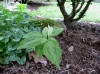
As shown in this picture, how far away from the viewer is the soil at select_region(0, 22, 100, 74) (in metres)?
0.88

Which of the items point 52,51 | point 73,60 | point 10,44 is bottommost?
point 73,60

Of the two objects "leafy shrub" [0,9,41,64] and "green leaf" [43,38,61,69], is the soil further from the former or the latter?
"green leaf" [43,38,61,69]

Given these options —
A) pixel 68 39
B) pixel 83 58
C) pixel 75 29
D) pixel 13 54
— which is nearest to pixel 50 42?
pixel 13 54

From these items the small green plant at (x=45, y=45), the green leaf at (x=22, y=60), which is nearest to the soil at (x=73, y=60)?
the green leaf at (x=22, y=60)

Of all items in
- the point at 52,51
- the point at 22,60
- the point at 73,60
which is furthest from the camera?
the point at 73,60

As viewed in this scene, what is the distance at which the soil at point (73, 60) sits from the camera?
0.88 meters

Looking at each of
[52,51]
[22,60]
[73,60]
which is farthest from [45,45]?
[73,60]

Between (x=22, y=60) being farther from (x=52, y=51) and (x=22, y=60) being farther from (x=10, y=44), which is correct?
(x=52, y=51)

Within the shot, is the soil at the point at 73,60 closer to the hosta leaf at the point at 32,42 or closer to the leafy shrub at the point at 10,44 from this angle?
the leafy shrub at the point at 10,44

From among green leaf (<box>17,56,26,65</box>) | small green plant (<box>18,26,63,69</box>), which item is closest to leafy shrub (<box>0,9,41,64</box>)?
green leaf (<box>17,56,26,65</box>)

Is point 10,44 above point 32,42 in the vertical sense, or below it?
below

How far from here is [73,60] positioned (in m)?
1.02

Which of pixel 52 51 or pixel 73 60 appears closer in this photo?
pixel 52 51

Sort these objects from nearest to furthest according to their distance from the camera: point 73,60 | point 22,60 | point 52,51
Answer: point 52,51 → point 22,60 → point 73,60
